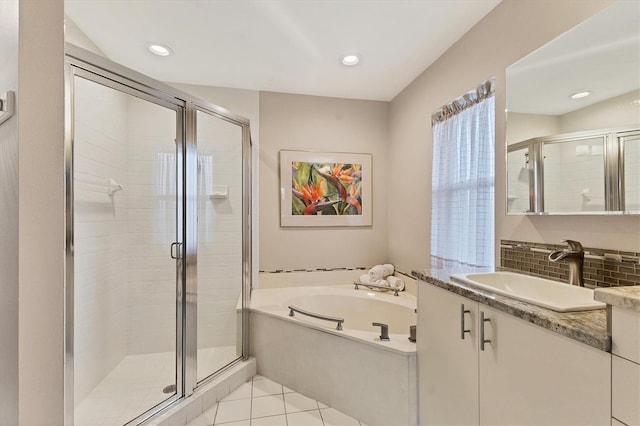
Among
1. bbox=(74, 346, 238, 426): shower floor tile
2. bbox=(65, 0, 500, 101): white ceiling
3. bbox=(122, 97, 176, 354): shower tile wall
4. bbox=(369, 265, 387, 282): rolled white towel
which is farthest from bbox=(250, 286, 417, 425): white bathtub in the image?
bbox=(65, 0, 500, 101): white ceiling

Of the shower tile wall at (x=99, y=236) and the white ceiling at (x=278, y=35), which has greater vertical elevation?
the white ceiling at (x=278, y=35)

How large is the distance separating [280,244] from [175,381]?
140cm

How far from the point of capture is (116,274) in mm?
2164

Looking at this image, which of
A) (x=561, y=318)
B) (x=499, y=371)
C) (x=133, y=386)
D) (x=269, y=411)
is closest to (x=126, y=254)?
(x=133, y=386)

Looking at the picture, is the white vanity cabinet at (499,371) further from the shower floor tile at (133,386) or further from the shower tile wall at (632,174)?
the shower floor tile at (133,386)

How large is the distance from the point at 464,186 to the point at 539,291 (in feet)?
2.87

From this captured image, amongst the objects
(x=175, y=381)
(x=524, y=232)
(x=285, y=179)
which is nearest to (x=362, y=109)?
(x=285, y=179)

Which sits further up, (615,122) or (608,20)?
(608,20)

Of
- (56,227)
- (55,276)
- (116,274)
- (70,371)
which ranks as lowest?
(70,371)

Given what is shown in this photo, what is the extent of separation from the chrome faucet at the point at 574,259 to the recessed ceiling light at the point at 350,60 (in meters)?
1.85

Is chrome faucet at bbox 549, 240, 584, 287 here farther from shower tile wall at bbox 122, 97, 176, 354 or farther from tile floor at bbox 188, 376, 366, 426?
shower tile wall at bbox 122, 97, 176, 354

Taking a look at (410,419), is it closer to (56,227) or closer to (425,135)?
(56,227)

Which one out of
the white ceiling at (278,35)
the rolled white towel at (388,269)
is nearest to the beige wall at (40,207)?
the white ceiling at (278,35)

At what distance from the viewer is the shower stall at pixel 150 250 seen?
5.73 feet
